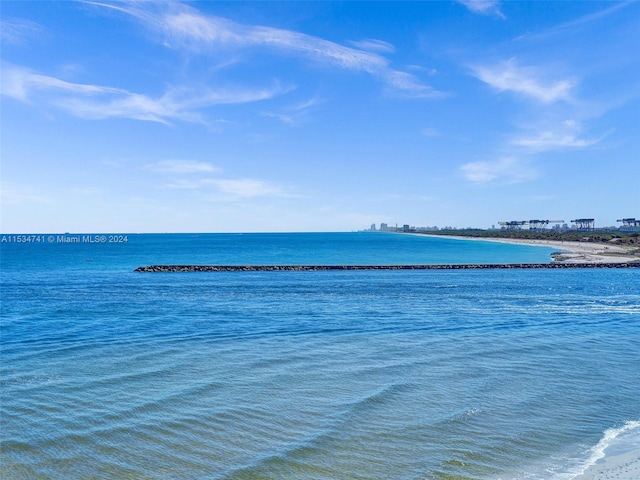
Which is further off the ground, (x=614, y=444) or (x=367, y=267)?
(x=367, y=267)

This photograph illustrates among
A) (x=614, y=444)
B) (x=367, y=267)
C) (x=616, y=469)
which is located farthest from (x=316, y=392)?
(x=367, y=267)

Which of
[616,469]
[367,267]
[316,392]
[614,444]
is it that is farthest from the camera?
[367,267]

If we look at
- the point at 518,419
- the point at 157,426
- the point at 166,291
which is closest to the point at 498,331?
the point at 518,419

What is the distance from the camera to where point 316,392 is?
47.6 feet

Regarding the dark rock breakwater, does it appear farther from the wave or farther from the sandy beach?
the sandy beach

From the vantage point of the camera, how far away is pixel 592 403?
13.6 m

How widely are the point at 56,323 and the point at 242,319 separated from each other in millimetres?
9676

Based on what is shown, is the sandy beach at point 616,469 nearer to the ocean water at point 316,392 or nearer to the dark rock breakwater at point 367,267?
the ocean water at point 316,392

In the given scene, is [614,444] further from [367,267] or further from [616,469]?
[367,267]

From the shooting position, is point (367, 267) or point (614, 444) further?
point (367, 267)

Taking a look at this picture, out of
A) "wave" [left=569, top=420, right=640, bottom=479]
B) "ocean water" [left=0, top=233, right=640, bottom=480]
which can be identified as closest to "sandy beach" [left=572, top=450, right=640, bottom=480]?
"wave" [left=569, top=420, right=640, bottom=479]

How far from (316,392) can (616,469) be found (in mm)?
7515

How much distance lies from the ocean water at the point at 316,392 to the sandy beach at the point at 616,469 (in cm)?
23

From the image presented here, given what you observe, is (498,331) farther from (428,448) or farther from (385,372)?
(428,448)
